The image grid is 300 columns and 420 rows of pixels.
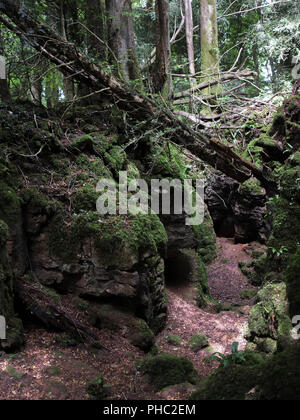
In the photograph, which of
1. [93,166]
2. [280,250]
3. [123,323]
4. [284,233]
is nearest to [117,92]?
[93,166]

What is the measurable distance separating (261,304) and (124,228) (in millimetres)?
2771

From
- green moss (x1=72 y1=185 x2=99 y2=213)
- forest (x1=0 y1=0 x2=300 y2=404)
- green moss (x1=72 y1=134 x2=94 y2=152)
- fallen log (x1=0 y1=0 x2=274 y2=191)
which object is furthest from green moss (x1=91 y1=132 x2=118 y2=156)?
green moss (x1=72 y1=185 x2=99 y2=213)

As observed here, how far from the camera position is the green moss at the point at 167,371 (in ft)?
11.9

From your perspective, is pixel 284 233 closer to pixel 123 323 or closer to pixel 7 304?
pixel 123 323

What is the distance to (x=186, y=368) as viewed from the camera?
13.0 ft

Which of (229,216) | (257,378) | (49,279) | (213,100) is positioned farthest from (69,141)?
(229,216)

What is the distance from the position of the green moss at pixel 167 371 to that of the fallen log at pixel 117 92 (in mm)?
4870

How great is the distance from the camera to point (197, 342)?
17.9 ft

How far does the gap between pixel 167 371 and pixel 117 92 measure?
5772mm

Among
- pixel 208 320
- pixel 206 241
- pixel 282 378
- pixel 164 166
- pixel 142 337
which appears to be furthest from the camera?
pixel 206 241

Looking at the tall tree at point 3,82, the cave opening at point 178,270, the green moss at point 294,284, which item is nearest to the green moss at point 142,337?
the green moss at point 294,284

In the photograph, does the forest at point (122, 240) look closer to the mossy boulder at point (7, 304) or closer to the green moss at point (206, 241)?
the mossy boulder at point (7, 304)

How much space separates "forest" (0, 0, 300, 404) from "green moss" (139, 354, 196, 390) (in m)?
0.02

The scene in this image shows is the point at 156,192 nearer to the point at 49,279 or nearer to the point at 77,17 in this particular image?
the point at 49,279
